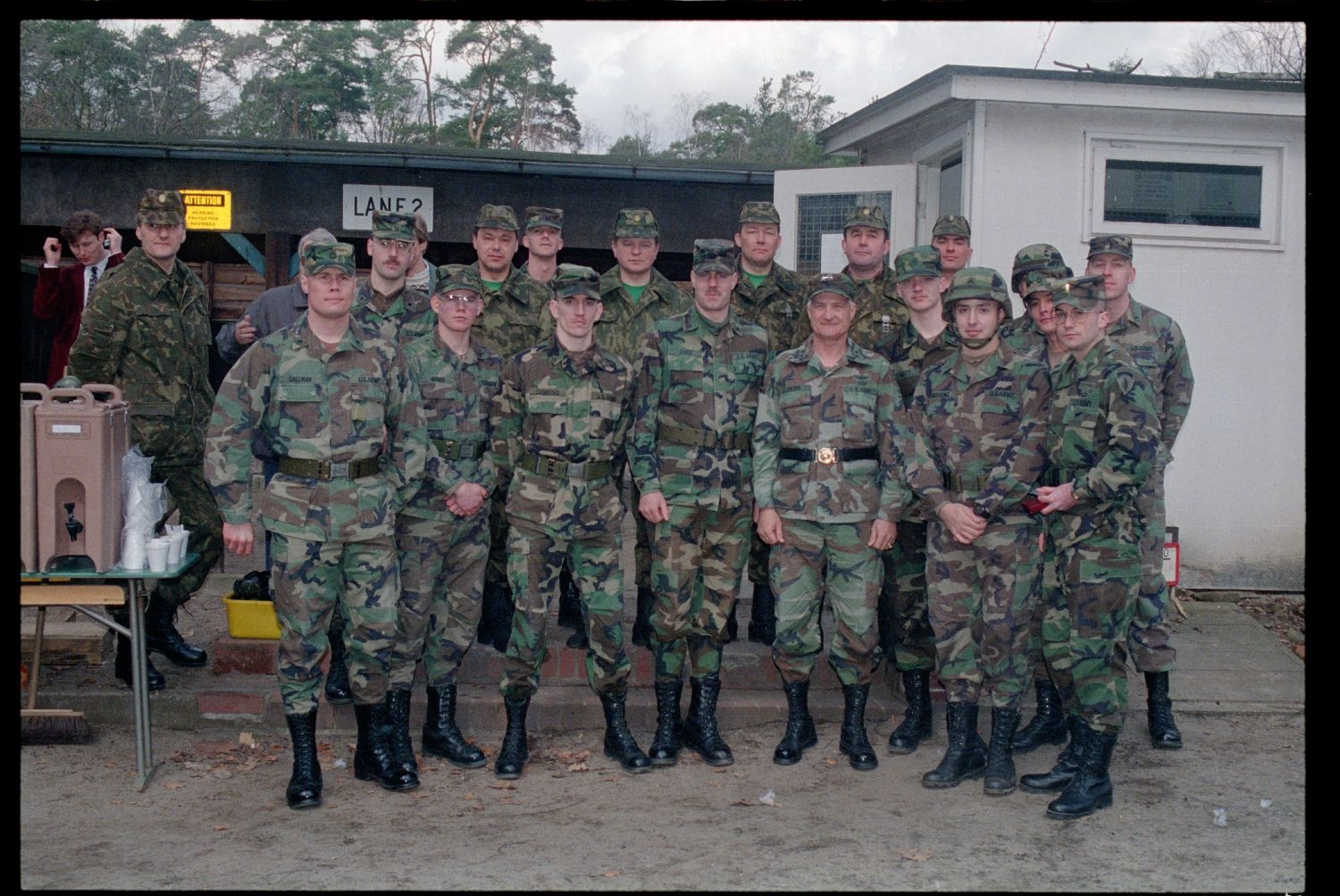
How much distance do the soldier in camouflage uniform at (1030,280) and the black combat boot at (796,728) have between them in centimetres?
179

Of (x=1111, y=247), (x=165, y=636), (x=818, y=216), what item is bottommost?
(x=165, y=636)

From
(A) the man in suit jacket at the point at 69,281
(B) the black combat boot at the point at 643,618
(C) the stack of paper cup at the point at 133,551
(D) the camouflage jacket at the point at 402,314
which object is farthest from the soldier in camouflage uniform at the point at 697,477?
(A) the man in suit jacket at the point at 69,281

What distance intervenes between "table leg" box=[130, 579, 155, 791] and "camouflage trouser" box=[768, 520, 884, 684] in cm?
266

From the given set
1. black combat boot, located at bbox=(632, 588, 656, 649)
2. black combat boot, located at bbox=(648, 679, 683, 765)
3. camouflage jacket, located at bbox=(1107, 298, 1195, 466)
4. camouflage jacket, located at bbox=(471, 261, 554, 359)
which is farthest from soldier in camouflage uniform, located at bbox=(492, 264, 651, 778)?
camouflage jacket, located at bbox=(1107, 298, 1195, 466)

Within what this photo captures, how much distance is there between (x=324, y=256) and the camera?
190 inches

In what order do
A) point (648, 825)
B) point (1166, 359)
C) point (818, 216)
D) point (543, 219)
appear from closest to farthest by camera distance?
point (648, 825) < point (1166, 359) < point (543, 219) < point (818, 216)

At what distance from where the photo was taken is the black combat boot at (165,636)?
610cm

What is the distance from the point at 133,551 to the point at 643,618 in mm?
2341

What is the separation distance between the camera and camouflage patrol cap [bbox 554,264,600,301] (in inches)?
205

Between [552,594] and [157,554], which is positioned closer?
[157,554]

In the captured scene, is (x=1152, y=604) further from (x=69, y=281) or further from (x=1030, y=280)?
(x=69, y=281)

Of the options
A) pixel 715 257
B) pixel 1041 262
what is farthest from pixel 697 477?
pixel 1041 262

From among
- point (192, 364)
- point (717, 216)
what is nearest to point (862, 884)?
point (192, 364)

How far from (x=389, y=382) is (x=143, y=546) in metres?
1.23
